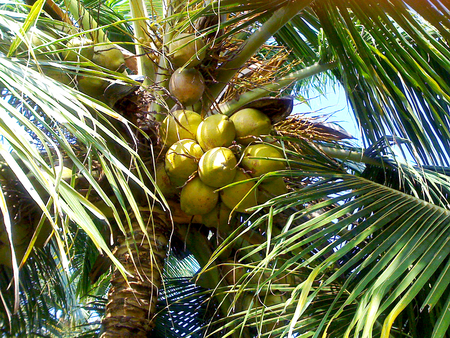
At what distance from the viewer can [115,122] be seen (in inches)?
62.1

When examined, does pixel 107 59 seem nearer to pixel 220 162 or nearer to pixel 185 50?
pixel 185 50

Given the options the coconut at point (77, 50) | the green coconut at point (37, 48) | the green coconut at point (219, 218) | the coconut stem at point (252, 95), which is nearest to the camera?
the green coconut at point (37, 48)

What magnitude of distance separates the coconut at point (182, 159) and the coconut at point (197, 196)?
4 cm

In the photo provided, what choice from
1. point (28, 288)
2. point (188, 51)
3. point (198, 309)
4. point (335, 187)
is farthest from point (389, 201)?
point (28, 288)

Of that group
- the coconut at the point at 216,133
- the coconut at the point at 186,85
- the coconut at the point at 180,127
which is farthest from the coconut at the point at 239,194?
the coconut at the point at 186,85

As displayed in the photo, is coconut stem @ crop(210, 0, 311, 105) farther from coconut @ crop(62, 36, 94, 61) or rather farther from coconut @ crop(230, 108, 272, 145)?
coconut @ crop(62, 36, 94, 61)

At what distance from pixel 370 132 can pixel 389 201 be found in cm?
33

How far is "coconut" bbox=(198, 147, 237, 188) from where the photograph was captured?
1.53 meters

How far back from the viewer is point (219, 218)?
1.73 metres

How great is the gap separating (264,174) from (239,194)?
0.19 metres

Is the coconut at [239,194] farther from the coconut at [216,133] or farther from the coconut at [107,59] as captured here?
the coconut at [107,59]

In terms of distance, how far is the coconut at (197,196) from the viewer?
5.27 ft

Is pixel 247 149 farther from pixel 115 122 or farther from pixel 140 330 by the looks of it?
pixel 140 330

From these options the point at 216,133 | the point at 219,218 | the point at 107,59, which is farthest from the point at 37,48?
the point at 219,218
